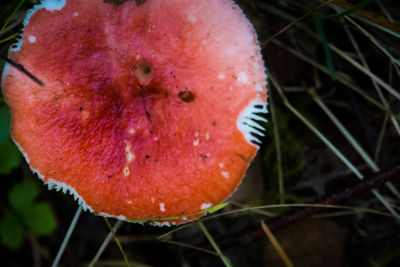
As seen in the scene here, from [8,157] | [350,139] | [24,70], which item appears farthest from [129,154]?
[350,139]

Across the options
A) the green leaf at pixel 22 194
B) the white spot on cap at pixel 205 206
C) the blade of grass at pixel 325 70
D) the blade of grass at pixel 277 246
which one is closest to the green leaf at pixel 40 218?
the green leaf at pixel 22 194

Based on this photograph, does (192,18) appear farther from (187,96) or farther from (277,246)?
(277,246)

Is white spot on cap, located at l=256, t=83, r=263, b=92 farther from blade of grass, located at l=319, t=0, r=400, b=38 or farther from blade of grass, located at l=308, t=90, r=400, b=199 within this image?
blade of grass, located at l=308, t=90, r=400, b=199

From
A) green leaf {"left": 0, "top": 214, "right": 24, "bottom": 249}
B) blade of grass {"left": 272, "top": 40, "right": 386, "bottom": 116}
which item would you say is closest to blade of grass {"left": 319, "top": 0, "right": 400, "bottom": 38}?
blade of grass {"left": 272, "top": 40, "right": 386, "bottom": 116}

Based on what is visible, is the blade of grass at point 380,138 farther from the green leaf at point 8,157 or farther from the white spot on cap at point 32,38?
the green leaf at point 8,157

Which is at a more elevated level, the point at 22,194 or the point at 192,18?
the point at 192,18

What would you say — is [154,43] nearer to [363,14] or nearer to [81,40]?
[81,40]
